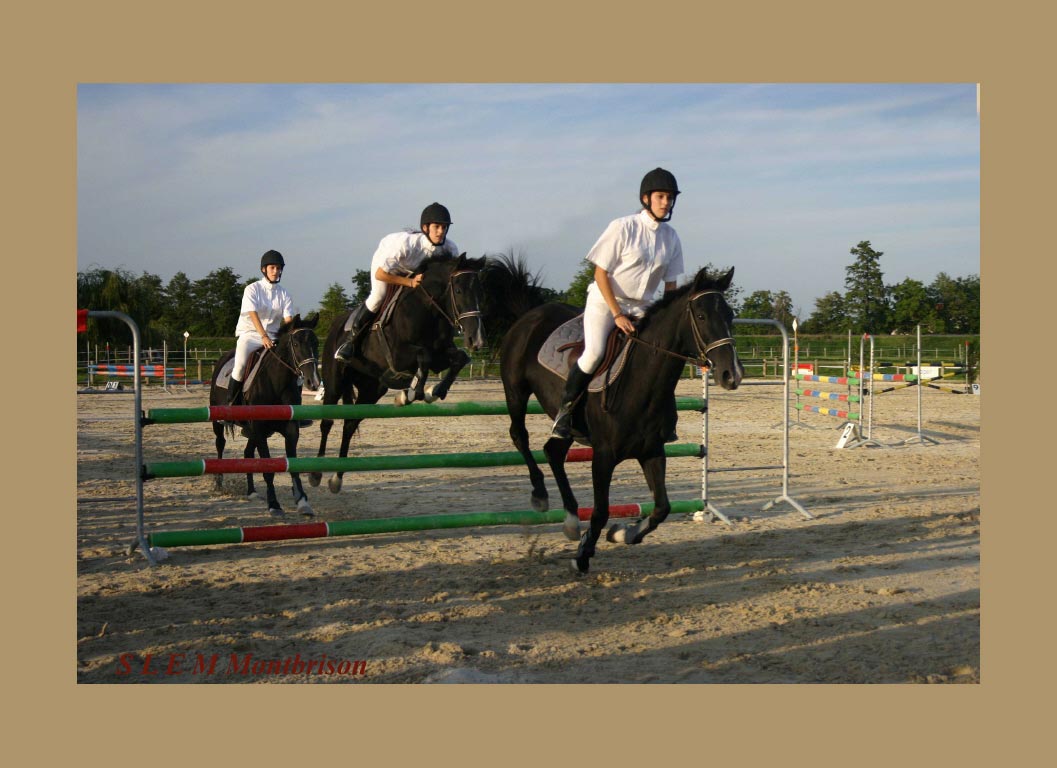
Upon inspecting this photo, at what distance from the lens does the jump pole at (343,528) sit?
698cm

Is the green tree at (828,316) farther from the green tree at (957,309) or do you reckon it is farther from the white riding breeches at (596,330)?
the white riding breeches at (596,330)

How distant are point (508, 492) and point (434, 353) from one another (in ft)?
10.9

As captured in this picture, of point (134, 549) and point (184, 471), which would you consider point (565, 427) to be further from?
point (134, 549)

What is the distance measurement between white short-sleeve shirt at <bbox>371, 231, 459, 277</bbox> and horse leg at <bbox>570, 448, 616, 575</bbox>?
2.64 metres

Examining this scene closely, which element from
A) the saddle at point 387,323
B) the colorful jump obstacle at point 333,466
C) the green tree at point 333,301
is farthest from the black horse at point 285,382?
the green tree at point 333,301

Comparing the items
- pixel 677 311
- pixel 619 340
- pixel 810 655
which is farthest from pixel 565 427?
pixel 810 655

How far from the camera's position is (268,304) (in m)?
9.52

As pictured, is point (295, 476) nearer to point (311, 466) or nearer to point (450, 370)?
point (311, 466)

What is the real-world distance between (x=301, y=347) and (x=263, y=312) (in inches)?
36.1

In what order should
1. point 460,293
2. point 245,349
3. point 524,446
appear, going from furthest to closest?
point 245,349 < point 524,446 < point 460,293

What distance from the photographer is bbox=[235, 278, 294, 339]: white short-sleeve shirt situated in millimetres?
9484

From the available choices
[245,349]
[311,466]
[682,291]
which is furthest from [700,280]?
[245,349]

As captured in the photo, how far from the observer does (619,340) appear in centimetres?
652

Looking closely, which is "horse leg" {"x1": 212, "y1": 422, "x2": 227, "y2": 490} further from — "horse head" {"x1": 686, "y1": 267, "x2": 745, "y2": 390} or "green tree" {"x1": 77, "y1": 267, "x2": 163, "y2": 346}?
"green tree" {"x1": 77, "y1": 267, "x2": 163, "y2": 346}
